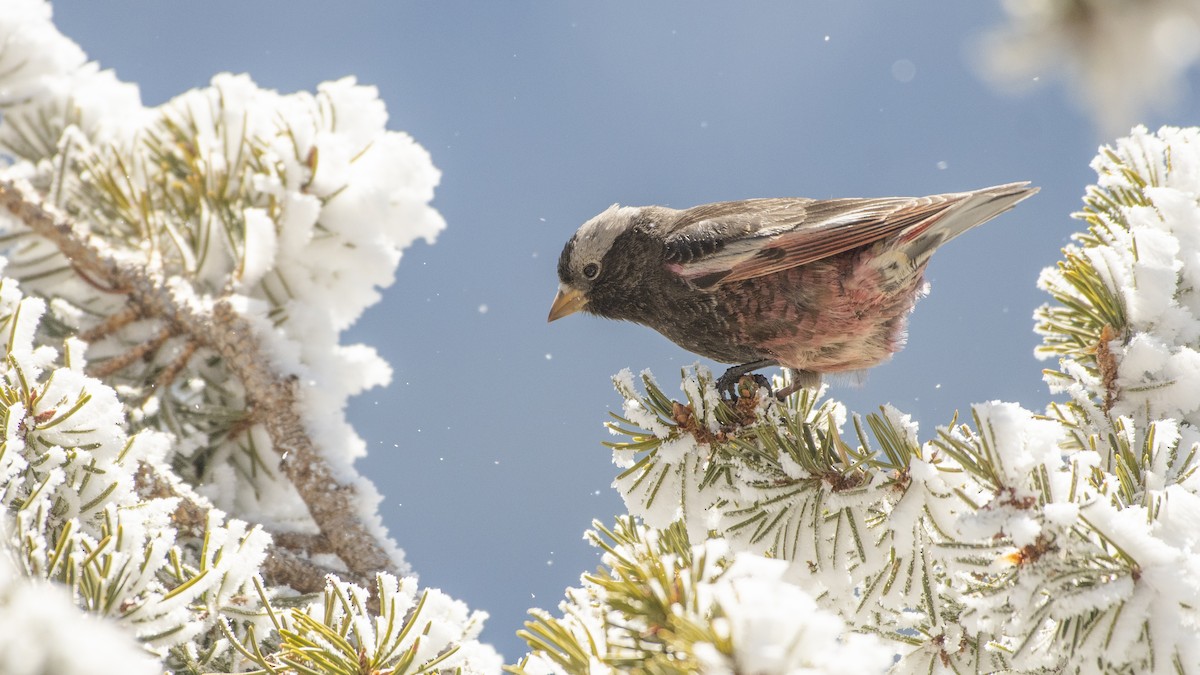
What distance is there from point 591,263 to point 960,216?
1.36 meters

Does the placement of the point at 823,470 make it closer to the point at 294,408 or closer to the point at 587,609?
the point at 587,609

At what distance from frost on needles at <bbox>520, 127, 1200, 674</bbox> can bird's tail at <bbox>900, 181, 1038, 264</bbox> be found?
464 millimetres

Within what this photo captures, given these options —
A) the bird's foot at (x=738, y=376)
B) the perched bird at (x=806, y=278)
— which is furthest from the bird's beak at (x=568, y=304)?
the bird's foot at (x=738, y=376)

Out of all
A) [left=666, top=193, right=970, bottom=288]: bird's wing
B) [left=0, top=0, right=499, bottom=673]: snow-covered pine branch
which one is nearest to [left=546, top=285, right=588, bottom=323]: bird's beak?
[left=666, top=193, right=970, bottom=288]: bird's wing

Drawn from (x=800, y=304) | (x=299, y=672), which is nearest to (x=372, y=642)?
(x=299, y=672)

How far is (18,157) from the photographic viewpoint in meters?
3.20

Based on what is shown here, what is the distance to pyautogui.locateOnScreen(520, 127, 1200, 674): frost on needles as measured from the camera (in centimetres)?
117

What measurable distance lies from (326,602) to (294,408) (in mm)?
1197

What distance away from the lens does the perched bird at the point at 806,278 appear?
9.20 ft

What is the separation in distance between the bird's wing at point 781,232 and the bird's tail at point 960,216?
0.02m

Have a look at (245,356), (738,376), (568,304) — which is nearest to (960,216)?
(738,376)

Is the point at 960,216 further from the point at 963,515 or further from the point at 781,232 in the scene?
the point at 963,515

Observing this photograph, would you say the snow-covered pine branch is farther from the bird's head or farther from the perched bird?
the perched bird

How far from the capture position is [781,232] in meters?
2.96
